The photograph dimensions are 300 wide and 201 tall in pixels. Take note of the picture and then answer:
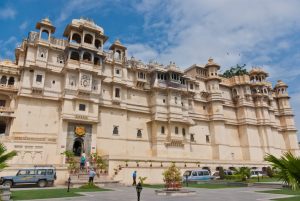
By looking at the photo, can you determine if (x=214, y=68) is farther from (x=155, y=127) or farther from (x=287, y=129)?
(x=287, y=129)

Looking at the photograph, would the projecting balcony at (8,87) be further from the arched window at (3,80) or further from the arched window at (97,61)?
the arched window at (97,61)

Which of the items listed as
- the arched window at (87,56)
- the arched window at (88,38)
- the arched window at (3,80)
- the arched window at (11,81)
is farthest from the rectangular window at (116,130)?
the arched window at (3,80)

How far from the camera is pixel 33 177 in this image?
73.9 feet

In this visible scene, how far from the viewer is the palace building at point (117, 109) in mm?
30719

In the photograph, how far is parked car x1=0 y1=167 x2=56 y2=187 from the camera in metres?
21.6

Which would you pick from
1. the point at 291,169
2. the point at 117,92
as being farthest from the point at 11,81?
the point at 291,169

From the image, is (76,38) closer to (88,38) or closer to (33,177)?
(88,38)

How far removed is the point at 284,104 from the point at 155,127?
124 feet

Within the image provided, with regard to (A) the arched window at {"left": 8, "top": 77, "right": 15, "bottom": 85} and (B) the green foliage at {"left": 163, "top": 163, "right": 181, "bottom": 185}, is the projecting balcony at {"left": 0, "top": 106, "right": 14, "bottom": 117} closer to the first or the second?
(A) the arched window at {"left": 8, "top": 77, "right": 15, "bottom": 85}

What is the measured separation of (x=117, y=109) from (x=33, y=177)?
16.6m

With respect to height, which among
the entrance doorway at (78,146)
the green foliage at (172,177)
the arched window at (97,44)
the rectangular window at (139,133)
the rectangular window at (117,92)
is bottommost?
the green foliage at (172,177)

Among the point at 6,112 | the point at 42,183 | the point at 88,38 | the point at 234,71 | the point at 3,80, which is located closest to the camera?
the point at 42,183

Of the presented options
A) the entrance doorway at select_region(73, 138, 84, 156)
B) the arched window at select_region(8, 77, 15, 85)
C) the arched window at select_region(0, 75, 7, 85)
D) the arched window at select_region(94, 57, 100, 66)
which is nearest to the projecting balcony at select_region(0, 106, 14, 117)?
the arched window at select_region(0, 75, 7, 85)

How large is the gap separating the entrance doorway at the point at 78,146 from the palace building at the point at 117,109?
14 centimetres
